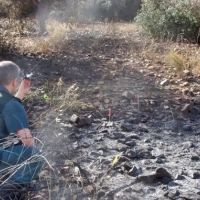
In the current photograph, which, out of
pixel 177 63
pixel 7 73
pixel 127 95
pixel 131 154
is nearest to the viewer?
pixel 7 73

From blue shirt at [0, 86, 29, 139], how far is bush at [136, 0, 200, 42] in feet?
25.4

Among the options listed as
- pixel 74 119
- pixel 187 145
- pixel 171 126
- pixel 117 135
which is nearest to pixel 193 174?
pixel 187 145

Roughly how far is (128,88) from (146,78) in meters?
0.66

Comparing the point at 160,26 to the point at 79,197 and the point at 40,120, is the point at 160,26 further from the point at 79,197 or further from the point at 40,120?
the point at 79,197

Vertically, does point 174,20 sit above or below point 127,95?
above

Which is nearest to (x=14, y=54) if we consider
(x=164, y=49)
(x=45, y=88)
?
(x=45, y=88)

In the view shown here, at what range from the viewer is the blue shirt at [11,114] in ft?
13.6

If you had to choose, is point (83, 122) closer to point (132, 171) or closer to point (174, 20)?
point (132, 171)

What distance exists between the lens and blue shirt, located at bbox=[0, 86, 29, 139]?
4.14m

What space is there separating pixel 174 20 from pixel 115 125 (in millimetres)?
6627

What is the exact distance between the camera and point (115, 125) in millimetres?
5988

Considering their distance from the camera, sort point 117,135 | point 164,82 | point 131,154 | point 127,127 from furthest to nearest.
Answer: point 164,82
point 127,127
point 117,135
point 131,154

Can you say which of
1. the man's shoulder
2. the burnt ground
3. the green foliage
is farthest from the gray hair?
the green foliage

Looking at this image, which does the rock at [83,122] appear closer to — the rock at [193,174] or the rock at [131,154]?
the rock at [131,154]
